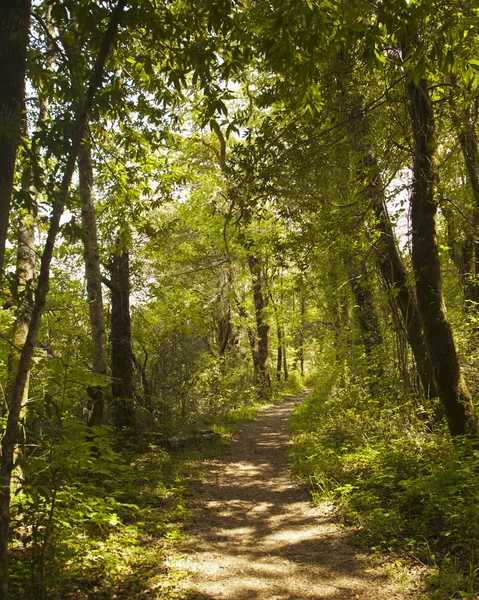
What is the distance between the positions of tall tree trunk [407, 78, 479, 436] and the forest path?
2.20 m

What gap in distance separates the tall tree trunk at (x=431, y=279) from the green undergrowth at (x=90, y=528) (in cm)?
382

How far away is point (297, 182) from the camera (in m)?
6.67

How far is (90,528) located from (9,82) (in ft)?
13.7

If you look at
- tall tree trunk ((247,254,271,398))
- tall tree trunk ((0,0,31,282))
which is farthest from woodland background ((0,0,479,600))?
tall tree trunk ((247,254,271,398))

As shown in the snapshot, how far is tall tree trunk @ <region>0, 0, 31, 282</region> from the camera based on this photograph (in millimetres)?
2828

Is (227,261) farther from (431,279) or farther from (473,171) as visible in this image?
(473,171)

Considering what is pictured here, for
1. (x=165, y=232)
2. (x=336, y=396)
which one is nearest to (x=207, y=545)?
(x=165, y=232)

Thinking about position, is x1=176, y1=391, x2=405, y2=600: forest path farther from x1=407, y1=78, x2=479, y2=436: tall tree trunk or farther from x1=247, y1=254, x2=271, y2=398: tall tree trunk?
x1=247, y1=254, x2=271, y2=398: tall tree trunk

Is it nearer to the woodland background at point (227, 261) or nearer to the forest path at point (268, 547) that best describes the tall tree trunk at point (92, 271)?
the woodland background at point (227, 261)

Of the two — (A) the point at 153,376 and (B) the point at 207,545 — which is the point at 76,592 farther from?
(A) the point at 153,376

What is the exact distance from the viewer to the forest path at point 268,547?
3.96 meters

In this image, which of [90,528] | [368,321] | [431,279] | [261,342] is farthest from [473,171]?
[261,342]

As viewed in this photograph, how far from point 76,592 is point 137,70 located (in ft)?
17.4

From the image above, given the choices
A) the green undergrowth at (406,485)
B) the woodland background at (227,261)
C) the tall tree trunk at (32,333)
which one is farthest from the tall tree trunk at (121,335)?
the tall tree trunk at (32,333)
